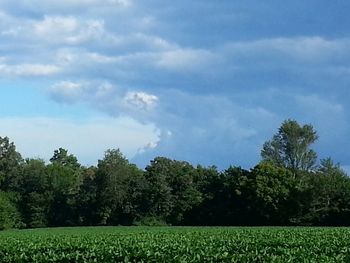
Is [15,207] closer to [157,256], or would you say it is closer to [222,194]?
[222,194]

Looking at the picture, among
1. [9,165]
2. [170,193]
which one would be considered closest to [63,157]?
[9,165]

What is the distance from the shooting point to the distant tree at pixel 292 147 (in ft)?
370

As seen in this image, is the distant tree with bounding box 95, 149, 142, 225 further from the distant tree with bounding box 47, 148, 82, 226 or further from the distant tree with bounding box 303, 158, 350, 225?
the distant tree with bounding box 303, 158, 350, 225

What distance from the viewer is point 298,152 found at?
11381 centimetres

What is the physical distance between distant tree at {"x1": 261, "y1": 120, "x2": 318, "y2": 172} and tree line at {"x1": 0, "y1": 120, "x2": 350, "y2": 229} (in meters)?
5.40

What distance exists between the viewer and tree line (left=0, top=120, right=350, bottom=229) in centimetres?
8800

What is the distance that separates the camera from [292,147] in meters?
114

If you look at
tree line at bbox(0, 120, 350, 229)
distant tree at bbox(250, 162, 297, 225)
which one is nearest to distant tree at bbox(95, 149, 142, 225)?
tree line at bbox(0, 120, 350, 229)

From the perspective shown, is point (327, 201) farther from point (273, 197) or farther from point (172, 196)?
point (172, 196)

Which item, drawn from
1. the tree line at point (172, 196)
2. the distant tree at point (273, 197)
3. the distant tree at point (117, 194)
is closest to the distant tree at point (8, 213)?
the tree line at point (172, 196)

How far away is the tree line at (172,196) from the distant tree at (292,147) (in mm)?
5398

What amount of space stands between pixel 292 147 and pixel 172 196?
89.9 ft

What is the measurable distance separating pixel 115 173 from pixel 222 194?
14.8 meters

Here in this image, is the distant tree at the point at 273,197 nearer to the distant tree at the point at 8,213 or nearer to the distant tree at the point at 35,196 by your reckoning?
the distant tree at the point at 35,196
